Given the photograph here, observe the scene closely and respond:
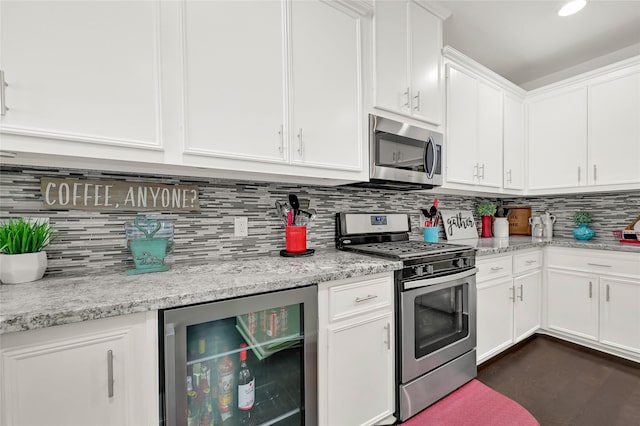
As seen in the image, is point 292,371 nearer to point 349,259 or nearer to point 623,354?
point 349,259

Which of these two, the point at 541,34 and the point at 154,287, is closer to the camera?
the point at 154,287

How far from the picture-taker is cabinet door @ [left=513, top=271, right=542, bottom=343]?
236 cm

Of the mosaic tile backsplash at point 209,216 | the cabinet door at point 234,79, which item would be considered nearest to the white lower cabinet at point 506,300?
the mosaic tile backsplash at point 209,216

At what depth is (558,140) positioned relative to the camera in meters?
2.69

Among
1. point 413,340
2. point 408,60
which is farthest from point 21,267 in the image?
point 408,60

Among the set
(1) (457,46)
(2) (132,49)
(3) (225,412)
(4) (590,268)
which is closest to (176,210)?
(2) (132,49)

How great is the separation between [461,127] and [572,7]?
3.26 feet

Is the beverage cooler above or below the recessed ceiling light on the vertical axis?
below

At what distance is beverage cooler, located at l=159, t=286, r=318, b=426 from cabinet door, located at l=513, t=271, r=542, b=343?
6.58 feet

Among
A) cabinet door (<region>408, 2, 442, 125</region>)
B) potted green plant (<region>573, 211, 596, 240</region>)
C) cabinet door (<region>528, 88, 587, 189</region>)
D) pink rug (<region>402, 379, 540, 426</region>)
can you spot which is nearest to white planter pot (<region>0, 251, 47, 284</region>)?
pink rug (<region>402, 379, 540, 426</region>)

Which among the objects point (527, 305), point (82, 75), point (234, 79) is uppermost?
point (234, 79)

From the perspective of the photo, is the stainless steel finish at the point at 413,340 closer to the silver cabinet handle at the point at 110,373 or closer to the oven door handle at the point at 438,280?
the oven door handle at the point at 438,280

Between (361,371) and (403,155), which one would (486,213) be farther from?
(361,371)

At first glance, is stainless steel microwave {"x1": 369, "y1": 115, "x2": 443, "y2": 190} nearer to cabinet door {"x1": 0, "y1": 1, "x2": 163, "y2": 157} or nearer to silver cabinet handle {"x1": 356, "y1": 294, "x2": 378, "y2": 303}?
silver cabinet handle {"x1": 356, "y1": 294, "x2": 378, "y2": 303}
